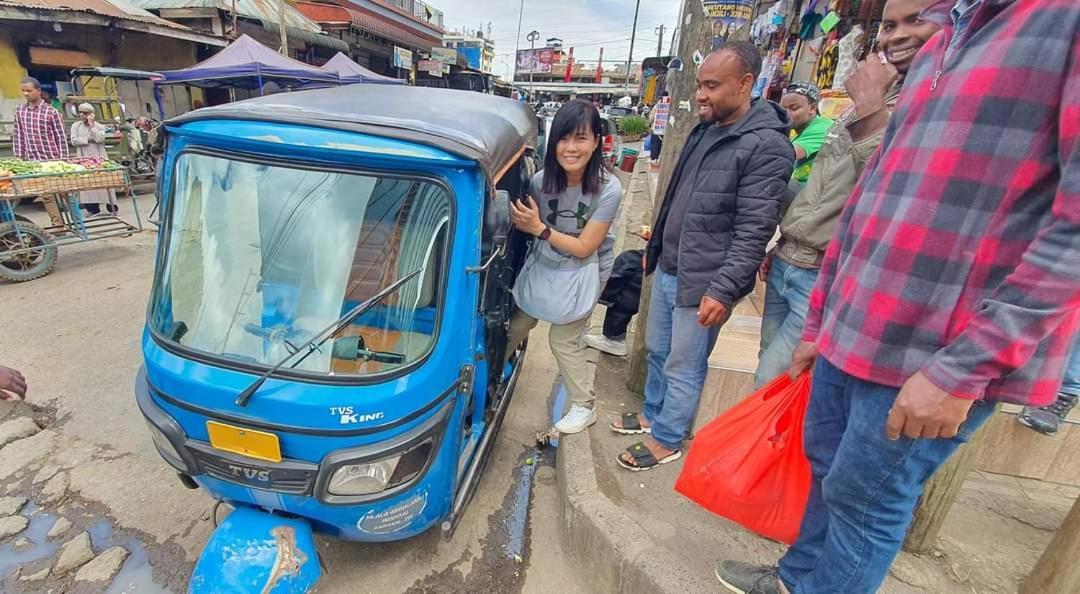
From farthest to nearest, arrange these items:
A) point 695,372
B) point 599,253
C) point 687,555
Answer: point 599,253
point 695,372
point 687,555

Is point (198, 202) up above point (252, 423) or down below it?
above

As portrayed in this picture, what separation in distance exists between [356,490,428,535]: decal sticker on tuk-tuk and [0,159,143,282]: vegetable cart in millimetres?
5433

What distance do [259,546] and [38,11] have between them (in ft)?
38.2

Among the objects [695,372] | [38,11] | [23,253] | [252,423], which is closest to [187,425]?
[252,423]

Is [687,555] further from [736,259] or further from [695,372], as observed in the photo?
[736,259]

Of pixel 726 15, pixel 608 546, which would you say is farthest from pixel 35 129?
pixel 608 546

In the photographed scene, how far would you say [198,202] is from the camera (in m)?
1.84

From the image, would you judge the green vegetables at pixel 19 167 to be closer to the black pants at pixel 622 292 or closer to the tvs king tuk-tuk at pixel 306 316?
the tvs king tuk-tuk at pixel 306 316

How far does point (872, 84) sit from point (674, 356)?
1372mm

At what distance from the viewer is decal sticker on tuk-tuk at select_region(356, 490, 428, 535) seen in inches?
73.7

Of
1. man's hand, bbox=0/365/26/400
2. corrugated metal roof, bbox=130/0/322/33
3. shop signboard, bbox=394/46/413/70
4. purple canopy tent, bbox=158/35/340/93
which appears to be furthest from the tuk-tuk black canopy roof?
shop signboard, bbox=394/46/413/70

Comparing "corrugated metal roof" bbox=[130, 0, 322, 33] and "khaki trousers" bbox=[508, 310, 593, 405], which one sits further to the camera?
"corrugated metal roof" bbox=[130, 0, 322, 33]

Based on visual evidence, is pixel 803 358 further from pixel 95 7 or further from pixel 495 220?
pixel 95 7

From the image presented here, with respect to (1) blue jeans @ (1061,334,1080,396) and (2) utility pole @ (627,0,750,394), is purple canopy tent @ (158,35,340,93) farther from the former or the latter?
(1) blue jeans @ (1061,334,1080,396)
